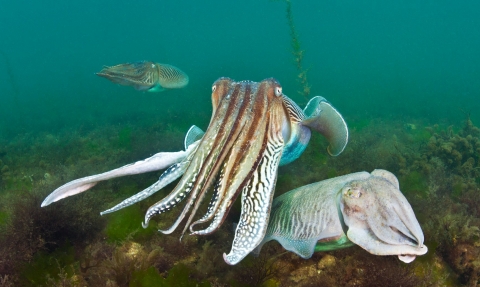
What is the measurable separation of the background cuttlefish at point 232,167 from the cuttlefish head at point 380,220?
0.71m

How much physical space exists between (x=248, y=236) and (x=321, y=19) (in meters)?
181

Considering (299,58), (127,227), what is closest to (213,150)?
(127,227)

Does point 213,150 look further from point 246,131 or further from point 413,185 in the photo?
point 413,185

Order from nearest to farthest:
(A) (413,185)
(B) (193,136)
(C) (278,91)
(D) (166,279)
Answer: (D) (166,279) → (C) (278,91) → (B) (193,136) → (A) (413,185)

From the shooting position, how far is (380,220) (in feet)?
8.36

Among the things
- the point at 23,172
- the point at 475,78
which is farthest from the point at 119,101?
the point at 475,78

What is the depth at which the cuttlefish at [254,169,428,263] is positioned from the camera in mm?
2461

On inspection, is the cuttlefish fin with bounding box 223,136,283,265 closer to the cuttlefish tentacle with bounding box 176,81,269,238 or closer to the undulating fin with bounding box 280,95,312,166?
the cuttlefish tentacle with bounding box 176,81,269,238

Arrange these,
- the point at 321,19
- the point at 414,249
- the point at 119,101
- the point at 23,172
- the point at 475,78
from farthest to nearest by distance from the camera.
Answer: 1. the point at 321,19
2. the point at 475,78
3. the point at 119,101
4. the point at 23,172
5. the point at 414,249

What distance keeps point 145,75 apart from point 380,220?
6.55m

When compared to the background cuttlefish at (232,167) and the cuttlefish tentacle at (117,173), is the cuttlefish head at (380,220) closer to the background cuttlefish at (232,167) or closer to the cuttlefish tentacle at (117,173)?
the background cuttlefish at (232,167)

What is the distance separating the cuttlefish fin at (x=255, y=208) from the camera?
2414 millimetres

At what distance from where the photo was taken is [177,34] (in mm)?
153875

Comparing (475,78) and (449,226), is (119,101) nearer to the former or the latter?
(449,226)
